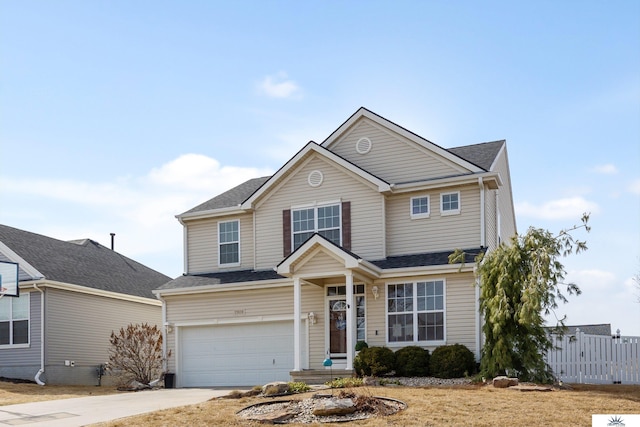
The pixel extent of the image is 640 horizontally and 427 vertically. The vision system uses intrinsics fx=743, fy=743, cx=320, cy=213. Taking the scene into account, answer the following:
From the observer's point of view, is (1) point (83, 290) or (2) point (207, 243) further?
(1) point (83, 290)

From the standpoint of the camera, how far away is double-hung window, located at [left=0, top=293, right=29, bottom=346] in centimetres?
2705

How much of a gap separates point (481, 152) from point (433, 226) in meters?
3.84

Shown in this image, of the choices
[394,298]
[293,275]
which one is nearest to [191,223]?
[293,275]

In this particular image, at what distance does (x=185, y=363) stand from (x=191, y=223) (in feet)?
16.7

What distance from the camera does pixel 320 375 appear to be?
2080cm

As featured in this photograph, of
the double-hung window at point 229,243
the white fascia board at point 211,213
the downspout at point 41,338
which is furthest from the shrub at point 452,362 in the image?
the downspout at point 41,338

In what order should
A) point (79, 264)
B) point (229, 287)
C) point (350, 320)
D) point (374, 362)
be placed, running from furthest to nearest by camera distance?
point (79, 264)
point (229, 287)
point (350, 320)
point (374, 362)

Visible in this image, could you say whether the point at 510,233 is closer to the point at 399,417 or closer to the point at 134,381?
the point at 134,381

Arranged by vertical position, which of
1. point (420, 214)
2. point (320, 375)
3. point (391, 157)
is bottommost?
point (320, 375)

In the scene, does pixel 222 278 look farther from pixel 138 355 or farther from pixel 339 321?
pixel 339 321

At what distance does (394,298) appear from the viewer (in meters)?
22.1

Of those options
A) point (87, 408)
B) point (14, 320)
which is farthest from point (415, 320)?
point (14, 320)

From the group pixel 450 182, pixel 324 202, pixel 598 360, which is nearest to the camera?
pixel 598 360

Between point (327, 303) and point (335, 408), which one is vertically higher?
point (327, 303)
